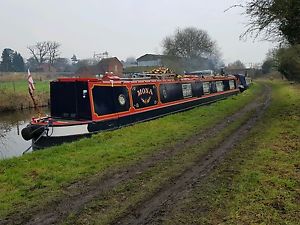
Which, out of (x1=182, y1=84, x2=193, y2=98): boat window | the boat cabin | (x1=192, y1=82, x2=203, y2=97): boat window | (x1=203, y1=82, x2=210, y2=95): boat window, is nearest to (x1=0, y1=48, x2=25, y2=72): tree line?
(x1=203, y1=82, x2=210, y2=95): boat window

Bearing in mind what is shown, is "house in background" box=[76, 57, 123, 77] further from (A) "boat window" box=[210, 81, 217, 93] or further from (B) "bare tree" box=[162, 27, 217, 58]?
(A) "boat window" box=[210, 81, 217, 93]


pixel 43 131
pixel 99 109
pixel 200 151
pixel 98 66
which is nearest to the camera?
pixel 200 151

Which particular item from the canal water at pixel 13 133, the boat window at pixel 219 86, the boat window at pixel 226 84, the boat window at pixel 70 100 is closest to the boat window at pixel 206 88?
the boat window at pixel 219 86

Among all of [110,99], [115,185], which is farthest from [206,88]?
[115,185]

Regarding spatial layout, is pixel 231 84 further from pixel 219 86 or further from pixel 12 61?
pixel 12 61

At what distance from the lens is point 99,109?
11.0 m

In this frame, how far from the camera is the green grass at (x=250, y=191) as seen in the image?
4114mm

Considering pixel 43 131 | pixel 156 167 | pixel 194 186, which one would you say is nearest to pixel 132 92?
pixel 43 131

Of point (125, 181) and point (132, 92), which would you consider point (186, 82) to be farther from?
point (125, 181)

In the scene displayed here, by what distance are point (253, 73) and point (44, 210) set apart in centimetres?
7261

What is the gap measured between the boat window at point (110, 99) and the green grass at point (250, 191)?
15.9 feet

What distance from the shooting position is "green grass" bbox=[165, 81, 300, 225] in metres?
4.11

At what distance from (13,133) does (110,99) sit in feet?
20.5

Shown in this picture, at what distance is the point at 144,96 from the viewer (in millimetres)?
13227
